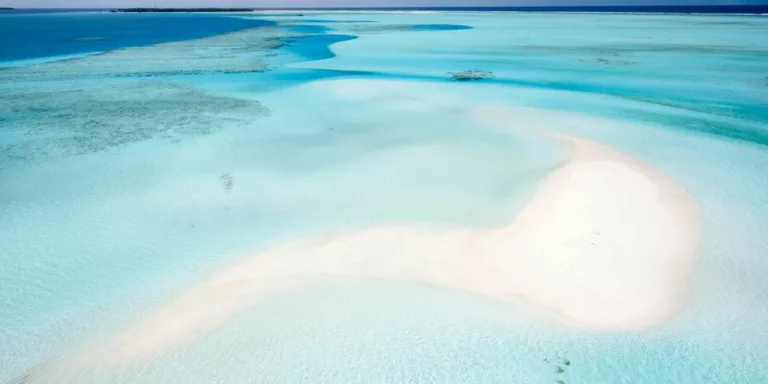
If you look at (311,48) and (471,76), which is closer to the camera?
(471,76)

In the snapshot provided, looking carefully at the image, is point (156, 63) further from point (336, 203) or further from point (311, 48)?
point (336, 203)

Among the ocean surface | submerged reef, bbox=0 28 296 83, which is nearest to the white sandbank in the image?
the ocean surface

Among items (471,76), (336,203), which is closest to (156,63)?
(471,76)

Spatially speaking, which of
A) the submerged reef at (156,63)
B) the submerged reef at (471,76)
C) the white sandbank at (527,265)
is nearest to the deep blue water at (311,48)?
the submerged reef at (156,63)

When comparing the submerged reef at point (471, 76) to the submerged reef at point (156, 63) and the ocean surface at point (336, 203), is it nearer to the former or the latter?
the ocean surface at point (336, 203)

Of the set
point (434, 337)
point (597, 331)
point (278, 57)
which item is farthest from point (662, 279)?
point (278, 57)

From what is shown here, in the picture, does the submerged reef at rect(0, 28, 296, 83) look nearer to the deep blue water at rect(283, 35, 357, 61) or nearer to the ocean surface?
the ocean surface

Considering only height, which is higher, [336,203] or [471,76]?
[471,76]

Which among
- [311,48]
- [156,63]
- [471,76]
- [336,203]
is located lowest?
[336,203]
